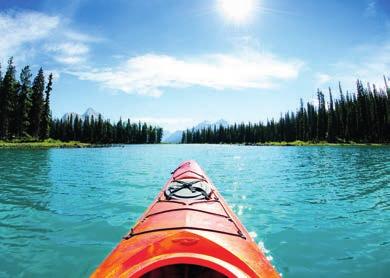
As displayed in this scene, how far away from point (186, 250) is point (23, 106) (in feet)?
221

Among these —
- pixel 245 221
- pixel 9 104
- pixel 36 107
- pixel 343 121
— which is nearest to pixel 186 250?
pixel 245 221

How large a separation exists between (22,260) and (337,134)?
8588 cm

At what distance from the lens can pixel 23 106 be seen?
60.3m

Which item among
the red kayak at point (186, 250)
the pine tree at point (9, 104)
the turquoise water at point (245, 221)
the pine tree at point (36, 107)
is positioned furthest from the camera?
the pine tree at point (36, 107)

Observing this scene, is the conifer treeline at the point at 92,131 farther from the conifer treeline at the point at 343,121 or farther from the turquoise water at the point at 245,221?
the turquoise water at the point at 245,221

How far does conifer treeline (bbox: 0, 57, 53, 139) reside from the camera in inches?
2255

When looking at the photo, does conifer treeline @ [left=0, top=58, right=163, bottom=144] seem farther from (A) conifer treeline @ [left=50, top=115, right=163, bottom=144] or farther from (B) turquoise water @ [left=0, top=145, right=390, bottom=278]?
(B) turquoise water @ [left=0, top=145, right=390, bottom=278]

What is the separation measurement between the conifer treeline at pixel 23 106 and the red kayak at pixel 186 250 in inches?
2471

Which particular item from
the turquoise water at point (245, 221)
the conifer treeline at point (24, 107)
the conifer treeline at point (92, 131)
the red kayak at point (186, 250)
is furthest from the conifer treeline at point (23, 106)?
the red kayak at point (186, 250)

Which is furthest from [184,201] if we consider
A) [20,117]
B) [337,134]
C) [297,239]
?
[337,134]

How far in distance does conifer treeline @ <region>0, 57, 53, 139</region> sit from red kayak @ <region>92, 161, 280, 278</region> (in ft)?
206

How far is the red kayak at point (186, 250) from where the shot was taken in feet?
10.4

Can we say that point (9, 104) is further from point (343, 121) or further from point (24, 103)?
point (343, 121)

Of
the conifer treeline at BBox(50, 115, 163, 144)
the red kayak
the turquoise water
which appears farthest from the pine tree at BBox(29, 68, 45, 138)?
the red kayak
